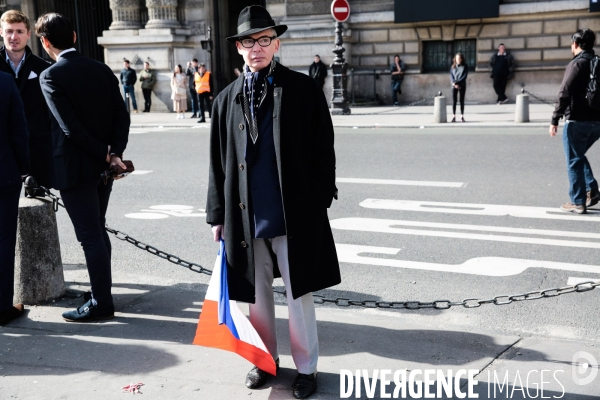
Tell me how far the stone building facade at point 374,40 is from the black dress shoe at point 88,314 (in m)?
20.4

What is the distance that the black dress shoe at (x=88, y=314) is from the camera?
5156 millimetres

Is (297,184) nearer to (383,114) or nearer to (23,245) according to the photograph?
(23,245)

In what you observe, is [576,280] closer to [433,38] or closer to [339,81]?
[339,81]

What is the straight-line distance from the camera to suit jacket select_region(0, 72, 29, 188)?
5.02m

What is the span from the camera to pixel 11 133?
507 cm

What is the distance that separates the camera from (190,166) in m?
12.5

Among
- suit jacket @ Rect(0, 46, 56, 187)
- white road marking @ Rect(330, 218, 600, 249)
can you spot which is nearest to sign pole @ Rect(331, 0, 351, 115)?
white road marking @ Rect(330, 218, 600, 249)

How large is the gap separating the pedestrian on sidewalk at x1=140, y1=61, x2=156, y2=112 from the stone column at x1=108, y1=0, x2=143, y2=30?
1.91 meters

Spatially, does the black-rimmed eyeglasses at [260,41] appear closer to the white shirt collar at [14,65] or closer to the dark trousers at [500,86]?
the white shirt collar at [14,65]

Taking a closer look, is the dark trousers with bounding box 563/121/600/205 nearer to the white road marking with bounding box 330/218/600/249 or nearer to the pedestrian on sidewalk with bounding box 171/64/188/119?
the white road marking with bounding box 330/218/600/249

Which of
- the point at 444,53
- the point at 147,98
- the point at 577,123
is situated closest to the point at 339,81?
the point at 444,53

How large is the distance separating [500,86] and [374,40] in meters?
4.43

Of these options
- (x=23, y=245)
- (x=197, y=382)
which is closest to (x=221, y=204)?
(x=197, y=382)

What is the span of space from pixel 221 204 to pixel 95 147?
4.36 feet
